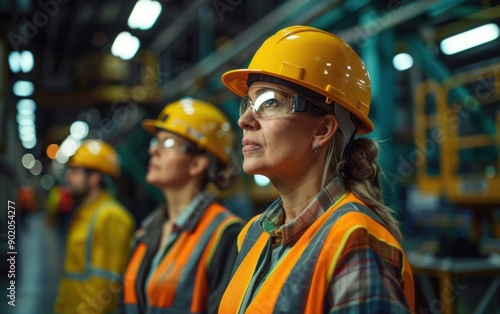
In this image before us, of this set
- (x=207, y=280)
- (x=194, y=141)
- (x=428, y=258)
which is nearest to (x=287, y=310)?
(x=207, y=280)

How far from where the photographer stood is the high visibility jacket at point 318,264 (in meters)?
1.45

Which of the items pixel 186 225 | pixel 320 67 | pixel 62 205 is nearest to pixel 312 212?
pixel 320 67

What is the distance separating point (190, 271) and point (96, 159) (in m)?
3.21

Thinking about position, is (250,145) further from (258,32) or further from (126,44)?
(126,44)

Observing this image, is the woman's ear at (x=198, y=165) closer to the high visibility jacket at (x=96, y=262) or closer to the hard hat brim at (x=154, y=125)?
the hard hat brim at (x=154, y=125)

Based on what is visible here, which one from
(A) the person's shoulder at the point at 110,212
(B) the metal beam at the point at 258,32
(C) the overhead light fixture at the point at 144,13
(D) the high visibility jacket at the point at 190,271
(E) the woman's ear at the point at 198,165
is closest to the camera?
(D) the high visibility jacket at the point at 190,271

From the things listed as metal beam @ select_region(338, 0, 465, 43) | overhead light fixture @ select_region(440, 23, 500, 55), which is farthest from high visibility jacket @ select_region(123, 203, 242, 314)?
overhead light fixture @ select_region(440, 23, 500, 55)

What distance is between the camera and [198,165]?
3199mm

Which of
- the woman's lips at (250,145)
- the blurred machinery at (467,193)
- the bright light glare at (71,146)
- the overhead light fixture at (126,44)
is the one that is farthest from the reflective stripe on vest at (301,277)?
the overhead light fixture at (126,44)

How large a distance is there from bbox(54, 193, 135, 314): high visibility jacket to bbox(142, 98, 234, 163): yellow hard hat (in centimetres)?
150

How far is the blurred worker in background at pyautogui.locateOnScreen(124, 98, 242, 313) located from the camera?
9.02 feet

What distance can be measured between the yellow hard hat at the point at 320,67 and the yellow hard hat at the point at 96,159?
13.3 feet

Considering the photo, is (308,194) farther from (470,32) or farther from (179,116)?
(470,32)

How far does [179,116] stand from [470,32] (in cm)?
256
